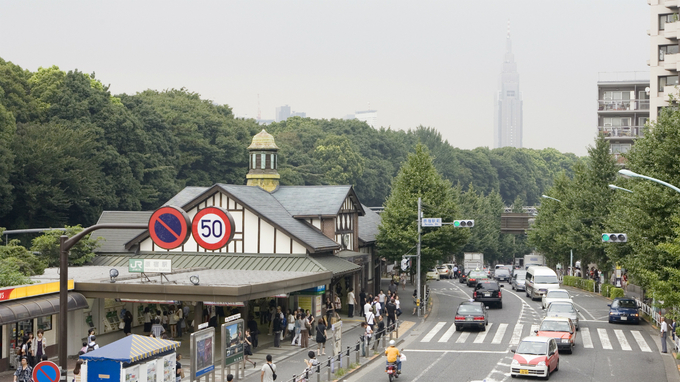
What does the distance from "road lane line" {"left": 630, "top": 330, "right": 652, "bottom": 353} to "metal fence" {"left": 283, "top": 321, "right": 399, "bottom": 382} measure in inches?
452

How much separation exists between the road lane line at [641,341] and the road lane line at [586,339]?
2187mm

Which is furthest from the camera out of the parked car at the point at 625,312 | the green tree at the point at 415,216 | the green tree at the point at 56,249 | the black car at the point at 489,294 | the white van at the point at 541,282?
the white van at the point at 541,282

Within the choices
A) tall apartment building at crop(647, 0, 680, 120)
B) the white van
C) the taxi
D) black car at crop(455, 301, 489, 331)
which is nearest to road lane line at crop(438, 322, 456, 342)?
black car at crop(455, 301, 489, 331)

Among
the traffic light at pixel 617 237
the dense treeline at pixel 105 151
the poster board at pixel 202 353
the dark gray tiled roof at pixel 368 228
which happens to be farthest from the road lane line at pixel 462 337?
the dense treeline at pixel 105 151

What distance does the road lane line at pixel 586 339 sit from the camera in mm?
33281

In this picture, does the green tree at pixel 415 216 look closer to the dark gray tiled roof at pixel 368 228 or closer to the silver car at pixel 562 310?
the dark gray tiled roof at pixel 368 228

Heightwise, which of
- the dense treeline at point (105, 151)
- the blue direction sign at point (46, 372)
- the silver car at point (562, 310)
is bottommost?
the silver car at point (562, 310)

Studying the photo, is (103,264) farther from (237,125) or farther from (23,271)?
(237,125)

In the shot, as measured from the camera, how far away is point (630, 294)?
5934cm

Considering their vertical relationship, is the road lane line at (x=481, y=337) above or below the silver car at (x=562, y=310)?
below

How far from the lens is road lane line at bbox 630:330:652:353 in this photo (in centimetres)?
3244

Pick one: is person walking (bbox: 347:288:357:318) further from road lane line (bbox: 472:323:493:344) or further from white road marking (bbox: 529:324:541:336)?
white road marking (bbox: 529:324:541:336)

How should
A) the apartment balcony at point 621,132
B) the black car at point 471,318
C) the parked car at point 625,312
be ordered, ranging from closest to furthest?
the black car at point 471,318, the parked car at point 625,312, the apartment balcony at point 621,132

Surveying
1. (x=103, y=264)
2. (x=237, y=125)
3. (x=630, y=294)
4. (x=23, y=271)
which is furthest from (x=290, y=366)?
(x=237, y=125)
